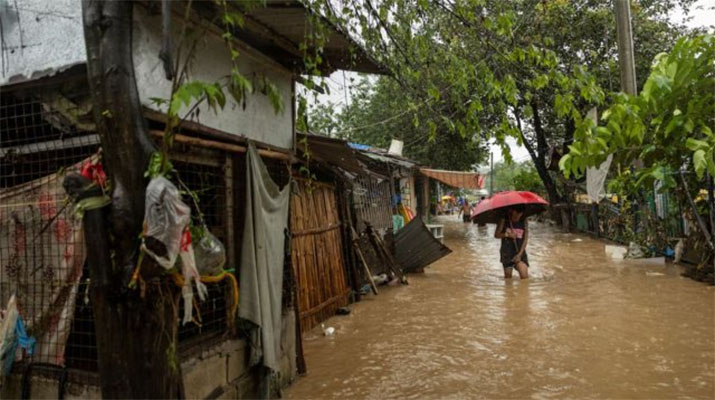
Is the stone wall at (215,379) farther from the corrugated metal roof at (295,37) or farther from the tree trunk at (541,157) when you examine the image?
the tree trunk at (541,157)

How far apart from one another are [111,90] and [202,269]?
1.27 meters

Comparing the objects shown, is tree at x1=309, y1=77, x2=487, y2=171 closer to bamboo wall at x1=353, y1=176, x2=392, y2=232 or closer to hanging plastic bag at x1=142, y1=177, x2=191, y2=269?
bamboo wall at x1=353, y1=176, x2=392, y2=232

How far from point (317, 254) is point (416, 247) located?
426 cm

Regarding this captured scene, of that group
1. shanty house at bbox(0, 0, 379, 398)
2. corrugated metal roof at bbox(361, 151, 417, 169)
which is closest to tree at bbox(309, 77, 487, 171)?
corrugated metal roof at bbox(361, 151, 417, 169)

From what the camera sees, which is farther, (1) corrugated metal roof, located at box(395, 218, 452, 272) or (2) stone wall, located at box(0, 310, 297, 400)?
(1) corrugated metal roof, located at box(395, 218, 452, 272)

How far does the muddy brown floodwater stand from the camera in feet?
15.6

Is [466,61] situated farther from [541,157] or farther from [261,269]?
[541,157]

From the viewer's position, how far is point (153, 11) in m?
3.33

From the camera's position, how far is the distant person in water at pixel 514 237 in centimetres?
1001

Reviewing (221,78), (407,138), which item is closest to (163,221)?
(221,78)

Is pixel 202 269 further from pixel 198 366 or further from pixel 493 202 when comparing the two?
pixel 493 202

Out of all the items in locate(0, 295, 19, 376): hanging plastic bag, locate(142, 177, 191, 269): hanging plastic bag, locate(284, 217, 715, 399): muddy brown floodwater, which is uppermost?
locate(142, 177, 191, 269): hanging plastic bag

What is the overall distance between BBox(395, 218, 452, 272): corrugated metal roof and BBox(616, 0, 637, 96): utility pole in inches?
199

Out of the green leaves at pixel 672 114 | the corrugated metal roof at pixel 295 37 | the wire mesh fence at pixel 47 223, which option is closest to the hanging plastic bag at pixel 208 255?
the wire mesh fence at pixel 47 223
